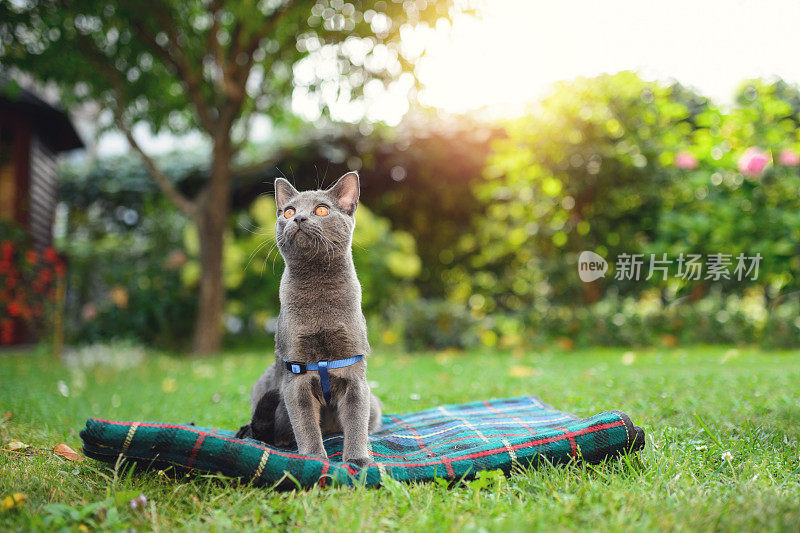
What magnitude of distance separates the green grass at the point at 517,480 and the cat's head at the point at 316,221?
80 centimetres

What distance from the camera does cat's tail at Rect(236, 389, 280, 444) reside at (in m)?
2.16

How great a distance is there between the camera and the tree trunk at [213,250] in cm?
636

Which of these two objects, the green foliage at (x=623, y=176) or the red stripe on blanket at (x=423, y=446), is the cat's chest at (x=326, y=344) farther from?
the green foliage at (x=623, y=176)

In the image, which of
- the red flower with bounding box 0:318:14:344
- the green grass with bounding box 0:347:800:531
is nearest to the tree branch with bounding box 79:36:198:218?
the red flower with bounding box 0:318:14:344

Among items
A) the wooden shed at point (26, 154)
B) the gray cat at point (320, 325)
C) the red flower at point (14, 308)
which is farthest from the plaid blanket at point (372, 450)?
the wooden shed at point (26, 154)

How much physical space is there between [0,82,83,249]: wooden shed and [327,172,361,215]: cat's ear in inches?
314

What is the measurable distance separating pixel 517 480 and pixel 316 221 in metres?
1.12

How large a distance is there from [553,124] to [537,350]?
2.77m

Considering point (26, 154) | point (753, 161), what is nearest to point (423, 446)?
point (753, 161)

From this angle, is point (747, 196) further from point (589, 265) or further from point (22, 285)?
point (22, 285)

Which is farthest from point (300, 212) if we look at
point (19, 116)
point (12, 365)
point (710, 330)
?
point (19, 116)

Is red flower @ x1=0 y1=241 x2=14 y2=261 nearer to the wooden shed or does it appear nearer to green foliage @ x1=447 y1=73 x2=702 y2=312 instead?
the wooden shed

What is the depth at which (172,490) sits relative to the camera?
5.87 ft

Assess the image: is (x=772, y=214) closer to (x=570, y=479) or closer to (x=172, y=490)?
(x=570, y=479)
